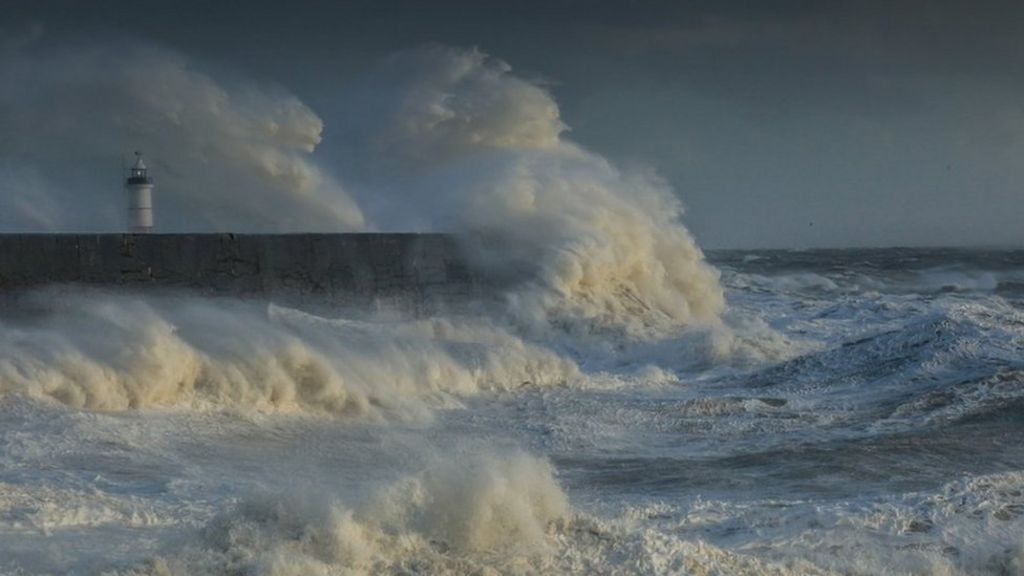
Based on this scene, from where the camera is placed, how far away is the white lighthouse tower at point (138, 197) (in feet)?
61.5

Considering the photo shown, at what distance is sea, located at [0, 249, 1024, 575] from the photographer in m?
5.77

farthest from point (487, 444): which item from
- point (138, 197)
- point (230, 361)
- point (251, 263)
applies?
point (138, 197)

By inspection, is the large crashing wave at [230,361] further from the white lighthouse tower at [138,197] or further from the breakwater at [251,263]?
the white lighthouse tower at [138,197]

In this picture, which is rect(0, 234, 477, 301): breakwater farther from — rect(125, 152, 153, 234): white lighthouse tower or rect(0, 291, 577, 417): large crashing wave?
rect(125, 152, 153, 234): white lighthouse tower

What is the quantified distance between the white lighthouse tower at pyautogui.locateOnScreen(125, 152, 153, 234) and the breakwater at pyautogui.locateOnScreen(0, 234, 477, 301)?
4.86 m

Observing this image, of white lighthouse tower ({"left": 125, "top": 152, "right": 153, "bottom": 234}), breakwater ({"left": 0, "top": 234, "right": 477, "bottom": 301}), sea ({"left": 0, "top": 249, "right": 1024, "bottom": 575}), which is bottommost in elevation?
sea ({"left": 0, "top": 249, "right": 1024, "bottom": 575})

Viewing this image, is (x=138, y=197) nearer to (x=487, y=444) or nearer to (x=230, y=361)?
(x=230, y=361)

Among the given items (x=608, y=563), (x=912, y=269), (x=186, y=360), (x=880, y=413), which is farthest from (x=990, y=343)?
(x=912, y=269)

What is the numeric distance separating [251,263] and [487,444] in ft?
18.3

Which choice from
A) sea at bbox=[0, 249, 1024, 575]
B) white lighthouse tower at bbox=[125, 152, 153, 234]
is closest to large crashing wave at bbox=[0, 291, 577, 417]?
sea at bbox=[0, 249, 1024, 575]

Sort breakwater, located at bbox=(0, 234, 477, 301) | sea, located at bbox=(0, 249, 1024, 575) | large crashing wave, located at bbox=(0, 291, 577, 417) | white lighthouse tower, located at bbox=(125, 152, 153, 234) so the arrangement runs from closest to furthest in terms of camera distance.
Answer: sea, located at bbox=(0, 249, 1024, 575) → large crashing wave, located at bbox=(0, 291, 577, 417) → breakwater, located at bbox=(0, 234, 477, 301) → white lighthouse tower, located at bbox=(125, 152, 153, 234)

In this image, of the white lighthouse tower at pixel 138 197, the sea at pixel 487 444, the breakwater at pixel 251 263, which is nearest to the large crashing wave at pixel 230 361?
the sea at pixel 487 444

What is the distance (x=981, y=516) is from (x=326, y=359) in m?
6.34

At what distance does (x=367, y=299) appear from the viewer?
1502cm
